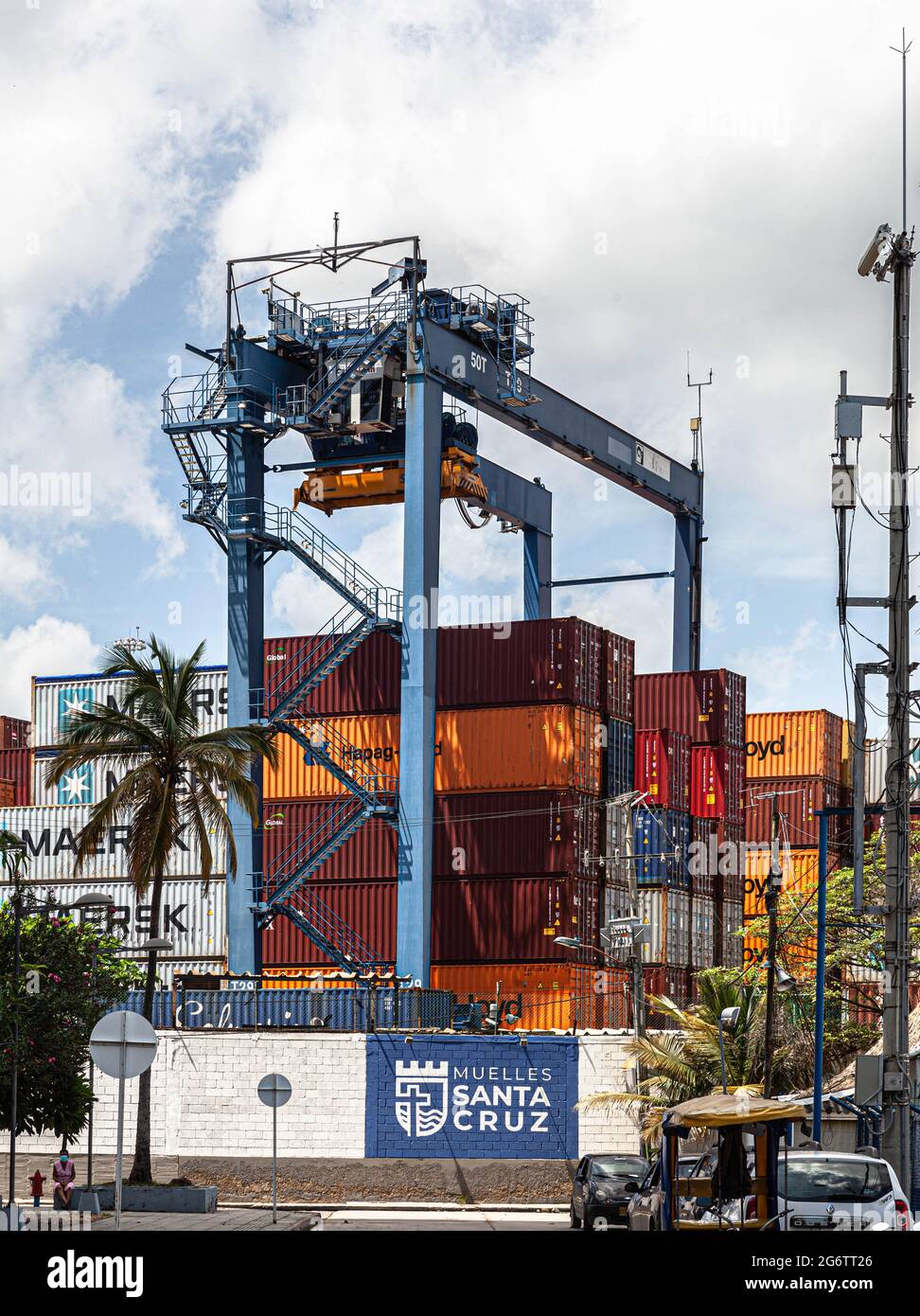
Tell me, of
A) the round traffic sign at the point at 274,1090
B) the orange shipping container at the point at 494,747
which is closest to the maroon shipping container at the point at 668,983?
the orange shipping container at the point at 494,747

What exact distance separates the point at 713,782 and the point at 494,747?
1107 cm

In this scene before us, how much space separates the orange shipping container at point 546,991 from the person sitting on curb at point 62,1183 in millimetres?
15094

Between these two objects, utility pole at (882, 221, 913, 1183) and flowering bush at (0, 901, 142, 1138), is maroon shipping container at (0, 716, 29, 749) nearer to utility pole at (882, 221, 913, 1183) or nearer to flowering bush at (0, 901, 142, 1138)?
flowering bush at (0, 901, 142, 1138)

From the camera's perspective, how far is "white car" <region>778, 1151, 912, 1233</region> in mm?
16703

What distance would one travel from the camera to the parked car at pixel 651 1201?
68.7ft

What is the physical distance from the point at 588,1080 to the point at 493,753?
993cm

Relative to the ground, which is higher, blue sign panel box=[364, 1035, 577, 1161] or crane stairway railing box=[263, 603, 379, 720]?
crane stairway railing box=[263, 603, 379, 720]

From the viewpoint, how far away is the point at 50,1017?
3325 cm

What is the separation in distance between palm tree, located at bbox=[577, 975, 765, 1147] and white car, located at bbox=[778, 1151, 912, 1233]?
23.8 m

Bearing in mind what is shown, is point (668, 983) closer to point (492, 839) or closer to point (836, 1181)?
point (492, 839)

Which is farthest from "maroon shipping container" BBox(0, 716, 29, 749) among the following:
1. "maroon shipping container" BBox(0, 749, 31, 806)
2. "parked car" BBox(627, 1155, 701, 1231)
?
"parked car" BBox(627, 1155, 701, 1231)

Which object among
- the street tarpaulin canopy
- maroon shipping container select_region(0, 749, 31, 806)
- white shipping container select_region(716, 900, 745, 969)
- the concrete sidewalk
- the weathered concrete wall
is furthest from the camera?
maroon shipping container select_region(0, 749, 31, 806)

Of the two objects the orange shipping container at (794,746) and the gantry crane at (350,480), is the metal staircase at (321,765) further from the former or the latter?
the orange shipping container at (794,746)
